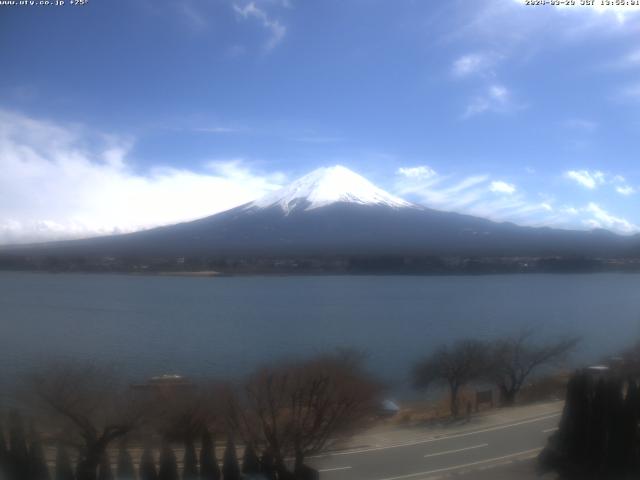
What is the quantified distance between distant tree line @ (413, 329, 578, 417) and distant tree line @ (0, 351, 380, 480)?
141cm

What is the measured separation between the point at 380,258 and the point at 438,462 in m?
7.45

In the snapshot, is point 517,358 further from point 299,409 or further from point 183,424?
point 183,424

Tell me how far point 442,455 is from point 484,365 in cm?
174

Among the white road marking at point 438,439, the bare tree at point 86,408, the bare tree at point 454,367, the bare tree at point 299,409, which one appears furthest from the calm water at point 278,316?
the white road marking at point 438,439

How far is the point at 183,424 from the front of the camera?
2.80 metres

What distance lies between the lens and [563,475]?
2.85 m

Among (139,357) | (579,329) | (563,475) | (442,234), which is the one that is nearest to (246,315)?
(139,357)

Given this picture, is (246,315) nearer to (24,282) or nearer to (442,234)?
(24,282)

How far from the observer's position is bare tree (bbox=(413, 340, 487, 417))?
439 centimetres

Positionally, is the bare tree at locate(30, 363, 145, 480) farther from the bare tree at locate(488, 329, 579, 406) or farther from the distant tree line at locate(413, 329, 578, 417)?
the bare tree at locate(488, 329, 579, 406)

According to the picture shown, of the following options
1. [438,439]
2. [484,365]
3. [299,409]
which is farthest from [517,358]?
[299,409]

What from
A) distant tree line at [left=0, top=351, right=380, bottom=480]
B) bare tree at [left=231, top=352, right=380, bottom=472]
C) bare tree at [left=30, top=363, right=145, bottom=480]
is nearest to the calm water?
bare tree at [left=30, top=363, right=145, bottom=480]

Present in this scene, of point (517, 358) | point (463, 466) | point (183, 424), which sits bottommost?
point (463, 466)

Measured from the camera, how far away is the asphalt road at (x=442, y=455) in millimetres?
2770
